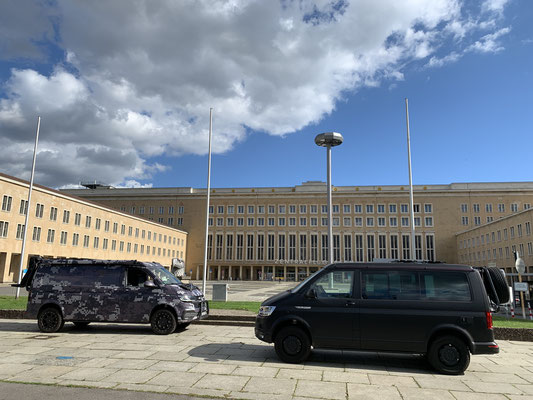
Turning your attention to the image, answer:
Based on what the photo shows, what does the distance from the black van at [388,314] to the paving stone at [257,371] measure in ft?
2.13

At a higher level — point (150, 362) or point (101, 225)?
point (101, 225)

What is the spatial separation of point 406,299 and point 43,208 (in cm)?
4836

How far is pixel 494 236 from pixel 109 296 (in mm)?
64276

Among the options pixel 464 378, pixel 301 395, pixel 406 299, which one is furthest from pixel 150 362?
pixel 464 378

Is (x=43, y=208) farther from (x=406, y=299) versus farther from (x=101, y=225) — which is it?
(x=406, y=299)

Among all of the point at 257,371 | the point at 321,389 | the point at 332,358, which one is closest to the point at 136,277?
the point at 257,371

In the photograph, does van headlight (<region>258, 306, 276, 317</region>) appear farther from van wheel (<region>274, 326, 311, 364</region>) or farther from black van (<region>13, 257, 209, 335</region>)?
black van (<region>13, 257, 209, 335</region>)

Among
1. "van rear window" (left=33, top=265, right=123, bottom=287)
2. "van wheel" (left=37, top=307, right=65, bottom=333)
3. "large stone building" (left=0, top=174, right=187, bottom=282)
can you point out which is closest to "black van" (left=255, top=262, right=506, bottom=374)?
"van rear window" (left=33, top=265, right=123, bottom=287)

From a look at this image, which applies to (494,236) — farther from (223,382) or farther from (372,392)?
(223,382)

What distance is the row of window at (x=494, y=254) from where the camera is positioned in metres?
50.1

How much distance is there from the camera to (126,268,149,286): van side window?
11102mm

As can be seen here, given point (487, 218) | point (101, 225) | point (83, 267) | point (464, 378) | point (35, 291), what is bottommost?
point (464, 378)

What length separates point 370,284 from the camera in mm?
7801

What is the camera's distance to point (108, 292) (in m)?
11.0
